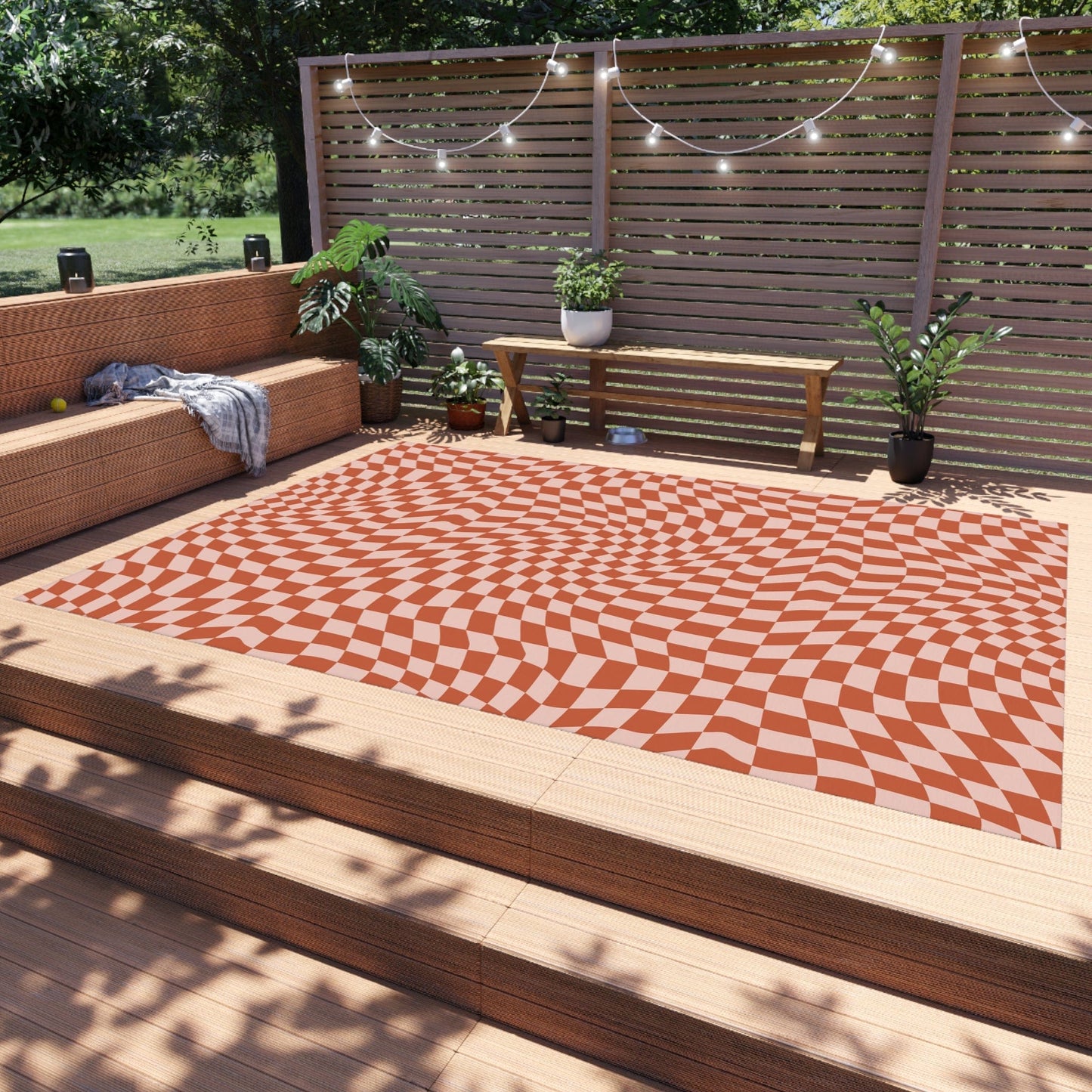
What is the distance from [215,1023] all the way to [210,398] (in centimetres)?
343

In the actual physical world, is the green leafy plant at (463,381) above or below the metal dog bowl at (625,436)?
above

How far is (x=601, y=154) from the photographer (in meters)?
5.99

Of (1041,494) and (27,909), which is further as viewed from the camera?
(1041,494)

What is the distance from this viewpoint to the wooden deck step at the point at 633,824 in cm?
217

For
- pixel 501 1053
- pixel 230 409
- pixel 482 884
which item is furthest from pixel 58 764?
pixel 230 409

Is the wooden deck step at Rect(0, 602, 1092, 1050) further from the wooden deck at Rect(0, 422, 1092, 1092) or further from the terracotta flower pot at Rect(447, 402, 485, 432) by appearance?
the terracotta flower pot at Rect(447, 402, 485, 432)

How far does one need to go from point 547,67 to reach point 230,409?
9.07 feet

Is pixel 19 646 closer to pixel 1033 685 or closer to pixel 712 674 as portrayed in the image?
pixel 712 674

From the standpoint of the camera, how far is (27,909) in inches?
106

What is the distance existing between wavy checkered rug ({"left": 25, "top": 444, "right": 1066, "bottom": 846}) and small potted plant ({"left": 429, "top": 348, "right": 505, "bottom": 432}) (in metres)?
1.19

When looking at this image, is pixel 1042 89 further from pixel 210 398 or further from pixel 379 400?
pixel 210 398

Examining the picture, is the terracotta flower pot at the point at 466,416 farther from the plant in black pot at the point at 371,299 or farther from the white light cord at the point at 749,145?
the white light cord at the point at 749,145

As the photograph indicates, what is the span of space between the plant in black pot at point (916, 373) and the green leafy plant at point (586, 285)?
55.0 inches

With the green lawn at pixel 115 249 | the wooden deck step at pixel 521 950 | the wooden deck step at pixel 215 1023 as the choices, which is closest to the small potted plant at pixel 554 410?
the wooden deck step at pixel 521 950
